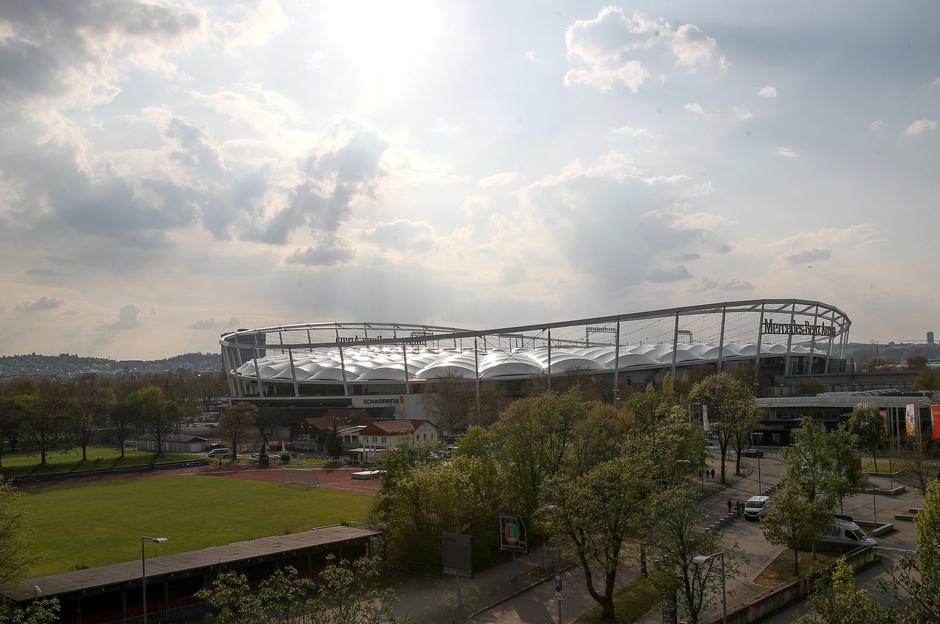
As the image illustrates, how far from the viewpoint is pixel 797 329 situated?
112m

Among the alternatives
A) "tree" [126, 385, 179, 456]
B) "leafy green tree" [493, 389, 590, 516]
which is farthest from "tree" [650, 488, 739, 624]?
"tree" [126, 385, 179, 456]

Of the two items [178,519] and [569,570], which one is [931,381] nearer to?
[569,570]

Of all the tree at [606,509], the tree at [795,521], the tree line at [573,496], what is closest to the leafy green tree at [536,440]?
the tree line at [573,496]

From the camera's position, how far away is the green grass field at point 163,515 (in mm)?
33656

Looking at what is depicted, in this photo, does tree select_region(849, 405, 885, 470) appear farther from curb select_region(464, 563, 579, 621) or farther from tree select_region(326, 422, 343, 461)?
tree select_region(326, 422, 343, 461)

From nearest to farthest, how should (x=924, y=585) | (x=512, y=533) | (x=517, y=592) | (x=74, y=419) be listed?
(x=924, y=585) → (x=517, y=592) → (x=512, y=533) → (x=74, y=419)

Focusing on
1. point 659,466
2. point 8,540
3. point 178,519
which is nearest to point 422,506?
point 659,466

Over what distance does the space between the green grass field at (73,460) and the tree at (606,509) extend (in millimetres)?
55144

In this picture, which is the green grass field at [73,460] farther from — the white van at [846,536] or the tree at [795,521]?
the white van at [846,536]

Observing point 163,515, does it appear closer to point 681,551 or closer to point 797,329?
point 681,551

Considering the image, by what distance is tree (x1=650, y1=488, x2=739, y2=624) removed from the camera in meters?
21.8

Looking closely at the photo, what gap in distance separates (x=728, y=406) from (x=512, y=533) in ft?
86.8

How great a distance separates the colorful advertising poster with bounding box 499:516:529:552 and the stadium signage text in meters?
90.1

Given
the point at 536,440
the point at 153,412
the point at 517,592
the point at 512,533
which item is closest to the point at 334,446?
the point at 153,412
